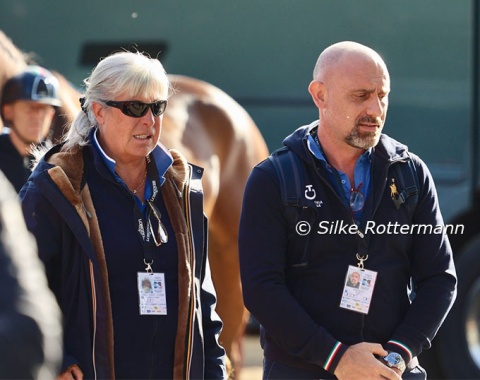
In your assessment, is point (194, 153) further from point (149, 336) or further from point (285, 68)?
point (149, 336)

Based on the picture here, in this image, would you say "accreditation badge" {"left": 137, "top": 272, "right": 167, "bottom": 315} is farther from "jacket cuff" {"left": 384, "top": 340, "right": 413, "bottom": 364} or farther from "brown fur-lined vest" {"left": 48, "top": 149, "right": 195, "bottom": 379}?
"jacket cuff" {"left": 384, "top": 340, "right": 413, "bottom": 364}

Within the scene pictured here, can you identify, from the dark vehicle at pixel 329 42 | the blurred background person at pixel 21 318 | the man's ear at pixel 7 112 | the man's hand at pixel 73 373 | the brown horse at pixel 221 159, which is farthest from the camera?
the dark vehicle at pixel 329 42

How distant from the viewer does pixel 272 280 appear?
10.4ft

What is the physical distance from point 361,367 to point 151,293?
603 millimetres

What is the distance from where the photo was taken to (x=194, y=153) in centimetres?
584

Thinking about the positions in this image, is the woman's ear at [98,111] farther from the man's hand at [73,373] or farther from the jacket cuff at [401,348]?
the jacket cuff at [401,348]

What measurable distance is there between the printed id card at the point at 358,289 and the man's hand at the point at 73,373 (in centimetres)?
Answer: 74

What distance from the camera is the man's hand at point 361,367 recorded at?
3068mm

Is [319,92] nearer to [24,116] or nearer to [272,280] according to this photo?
[272,280]

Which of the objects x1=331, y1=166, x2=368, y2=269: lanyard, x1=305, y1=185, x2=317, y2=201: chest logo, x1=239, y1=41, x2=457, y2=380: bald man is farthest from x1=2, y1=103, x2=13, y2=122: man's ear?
x1=331, y1=166, x2=368, y2=269: lanyard

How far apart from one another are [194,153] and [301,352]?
2.83 metres

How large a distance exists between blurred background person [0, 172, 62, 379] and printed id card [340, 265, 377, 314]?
182 cm

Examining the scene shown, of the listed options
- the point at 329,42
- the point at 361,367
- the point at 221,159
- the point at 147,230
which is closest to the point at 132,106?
the point at 147,230

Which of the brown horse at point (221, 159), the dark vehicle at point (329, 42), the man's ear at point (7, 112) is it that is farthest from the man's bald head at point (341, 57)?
the dark vehicle at point (329, 42)
